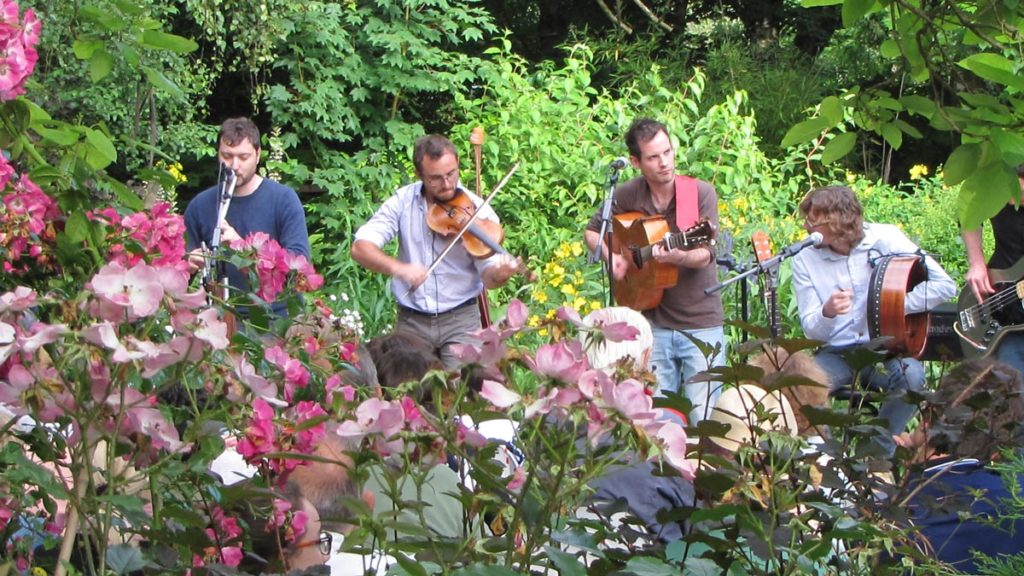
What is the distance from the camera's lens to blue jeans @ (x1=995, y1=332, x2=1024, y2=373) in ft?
16.6

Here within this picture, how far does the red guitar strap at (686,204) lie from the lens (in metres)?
5.38

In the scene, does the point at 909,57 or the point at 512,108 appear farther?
the point at 512,108

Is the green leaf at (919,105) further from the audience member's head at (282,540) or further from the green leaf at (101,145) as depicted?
the green leaf at (101,145)

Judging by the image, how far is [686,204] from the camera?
543 cm

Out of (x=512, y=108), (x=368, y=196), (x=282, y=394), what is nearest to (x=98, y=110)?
(x=368, y=196)

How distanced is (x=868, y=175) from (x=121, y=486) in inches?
474

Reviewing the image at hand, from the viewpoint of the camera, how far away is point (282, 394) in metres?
1.52

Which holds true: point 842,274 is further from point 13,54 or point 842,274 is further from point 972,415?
point 13,54

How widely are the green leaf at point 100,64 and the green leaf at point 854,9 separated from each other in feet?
3.69

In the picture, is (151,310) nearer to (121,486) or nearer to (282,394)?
(121,486)

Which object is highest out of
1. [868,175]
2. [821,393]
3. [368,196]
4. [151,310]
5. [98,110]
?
[151,310]

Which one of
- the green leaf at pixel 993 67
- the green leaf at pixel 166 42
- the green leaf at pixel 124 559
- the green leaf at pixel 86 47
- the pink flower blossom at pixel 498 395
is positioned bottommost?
the green leaf at pixel 124 559

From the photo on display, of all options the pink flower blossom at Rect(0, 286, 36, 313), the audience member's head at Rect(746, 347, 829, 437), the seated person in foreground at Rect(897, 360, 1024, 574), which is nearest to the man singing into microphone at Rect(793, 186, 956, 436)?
the audience member's head at Rect(746, 347, 829, 437)

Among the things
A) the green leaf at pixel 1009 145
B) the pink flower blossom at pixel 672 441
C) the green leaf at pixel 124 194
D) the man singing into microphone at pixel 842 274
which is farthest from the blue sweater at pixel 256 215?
the pink flower blossom at pixel 672 441
